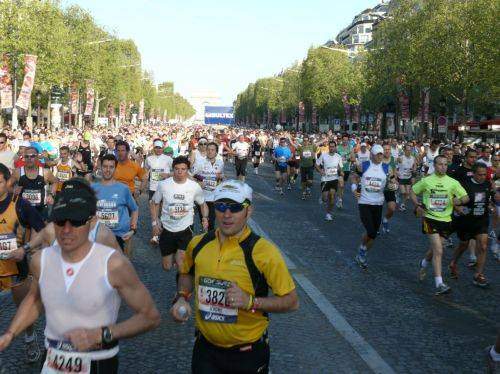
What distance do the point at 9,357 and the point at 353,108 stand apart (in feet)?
241

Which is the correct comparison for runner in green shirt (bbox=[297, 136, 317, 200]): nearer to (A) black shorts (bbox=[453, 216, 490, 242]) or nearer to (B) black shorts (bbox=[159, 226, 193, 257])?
(A) black shorts (bbox=[453, 216, 490, 242])

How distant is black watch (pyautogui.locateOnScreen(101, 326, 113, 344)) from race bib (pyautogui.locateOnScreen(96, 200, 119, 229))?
472cm

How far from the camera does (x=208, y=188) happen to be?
40.4ft

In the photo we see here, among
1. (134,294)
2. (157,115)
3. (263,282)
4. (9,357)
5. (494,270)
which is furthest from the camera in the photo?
(157,115)

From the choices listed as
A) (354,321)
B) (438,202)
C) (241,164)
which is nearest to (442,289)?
(438,202)

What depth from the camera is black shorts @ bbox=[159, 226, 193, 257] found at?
27.9ft

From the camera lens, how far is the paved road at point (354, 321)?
5.84m

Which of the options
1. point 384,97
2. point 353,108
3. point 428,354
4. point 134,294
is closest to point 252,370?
point 134,294

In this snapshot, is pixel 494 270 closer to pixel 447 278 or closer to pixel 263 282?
pixel 447 278

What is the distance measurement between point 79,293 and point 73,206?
40 cm

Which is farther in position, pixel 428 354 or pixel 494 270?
pixel 494 270

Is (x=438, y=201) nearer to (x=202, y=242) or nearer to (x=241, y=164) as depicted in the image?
Result: (x=202, y=242)

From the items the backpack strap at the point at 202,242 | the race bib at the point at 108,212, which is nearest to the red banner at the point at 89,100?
the race bib at the point at 108,212

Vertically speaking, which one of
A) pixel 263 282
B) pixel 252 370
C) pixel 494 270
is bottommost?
pixel 494 270
